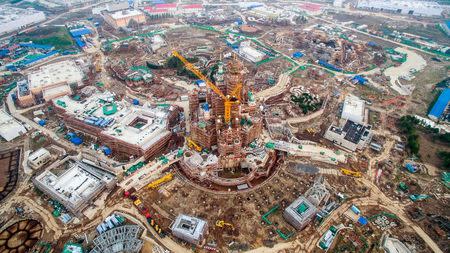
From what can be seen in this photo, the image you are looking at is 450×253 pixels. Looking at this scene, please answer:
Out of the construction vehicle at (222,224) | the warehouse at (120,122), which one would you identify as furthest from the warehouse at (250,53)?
the construction vehicle at (222,224)

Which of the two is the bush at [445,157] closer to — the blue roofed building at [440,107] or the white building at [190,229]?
the blue roofed building at [440,107]

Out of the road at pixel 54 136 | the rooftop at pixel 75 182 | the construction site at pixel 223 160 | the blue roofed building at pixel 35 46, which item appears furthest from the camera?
the blue roofed building at pixel 35 46

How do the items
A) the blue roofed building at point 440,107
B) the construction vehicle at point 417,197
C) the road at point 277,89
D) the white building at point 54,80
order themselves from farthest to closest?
the road at point 277,89 < the white building at point 54,80 < the blue roofed building at point 440,107 < the construction vehicle at point 417,197

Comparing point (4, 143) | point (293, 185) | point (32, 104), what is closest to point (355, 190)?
point (293, 185)

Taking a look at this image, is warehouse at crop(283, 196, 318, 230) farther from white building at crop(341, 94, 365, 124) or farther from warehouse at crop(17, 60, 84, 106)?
warehouse at crop(17, 60, 84, 106)

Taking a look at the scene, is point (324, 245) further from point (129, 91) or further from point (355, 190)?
point (129, 91)
